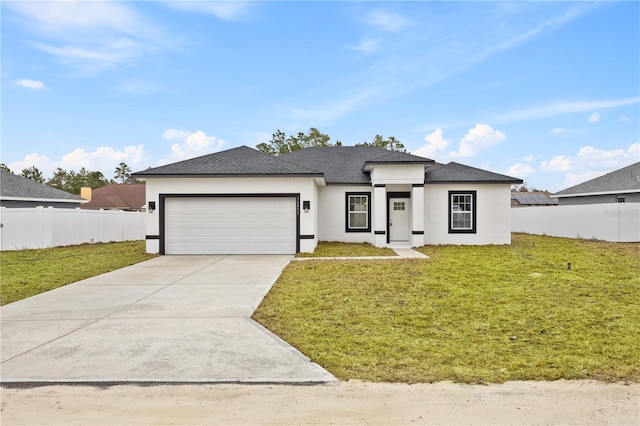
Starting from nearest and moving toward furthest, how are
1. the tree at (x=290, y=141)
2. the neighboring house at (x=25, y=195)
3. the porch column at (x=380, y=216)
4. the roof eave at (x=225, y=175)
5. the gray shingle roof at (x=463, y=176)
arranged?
the roof eave at (x=225, y=175), the porch column at (x=380, y=216), the gray shingle roof at (x=463, y=176), the neighboring house at (x=25, y=195), the tree at (x=290, y=141)

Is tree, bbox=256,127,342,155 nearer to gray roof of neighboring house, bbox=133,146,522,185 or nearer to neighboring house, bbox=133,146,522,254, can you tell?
gray roof of neighboring house, bbox=133,146,522,185

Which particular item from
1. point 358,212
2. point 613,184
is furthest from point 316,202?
point 613,184

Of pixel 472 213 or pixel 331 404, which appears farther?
pixel 472 213

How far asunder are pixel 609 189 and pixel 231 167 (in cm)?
2236

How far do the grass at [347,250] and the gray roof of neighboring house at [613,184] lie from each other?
53.0ft

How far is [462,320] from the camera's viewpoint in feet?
19.9

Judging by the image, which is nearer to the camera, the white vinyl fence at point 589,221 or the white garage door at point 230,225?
the white garage door at point 230,225

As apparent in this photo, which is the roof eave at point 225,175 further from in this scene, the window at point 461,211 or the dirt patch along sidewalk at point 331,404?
the dirt patch along sidewalk at point 331,404

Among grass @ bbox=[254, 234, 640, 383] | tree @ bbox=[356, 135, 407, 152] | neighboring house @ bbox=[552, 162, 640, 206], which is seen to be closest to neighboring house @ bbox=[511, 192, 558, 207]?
tree @ bbox=[356, 135, 407, 152]

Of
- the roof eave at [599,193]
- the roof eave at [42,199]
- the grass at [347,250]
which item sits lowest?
the grass at [347,250]

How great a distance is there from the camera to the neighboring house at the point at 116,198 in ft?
134

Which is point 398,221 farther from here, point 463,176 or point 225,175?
point 225,175

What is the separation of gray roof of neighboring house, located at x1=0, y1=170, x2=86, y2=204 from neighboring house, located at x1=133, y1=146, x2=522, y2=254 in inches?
473

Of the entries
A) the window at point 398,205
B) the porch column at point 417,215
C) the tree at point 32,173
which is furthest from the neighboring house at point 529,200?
the tree at point 32,173
